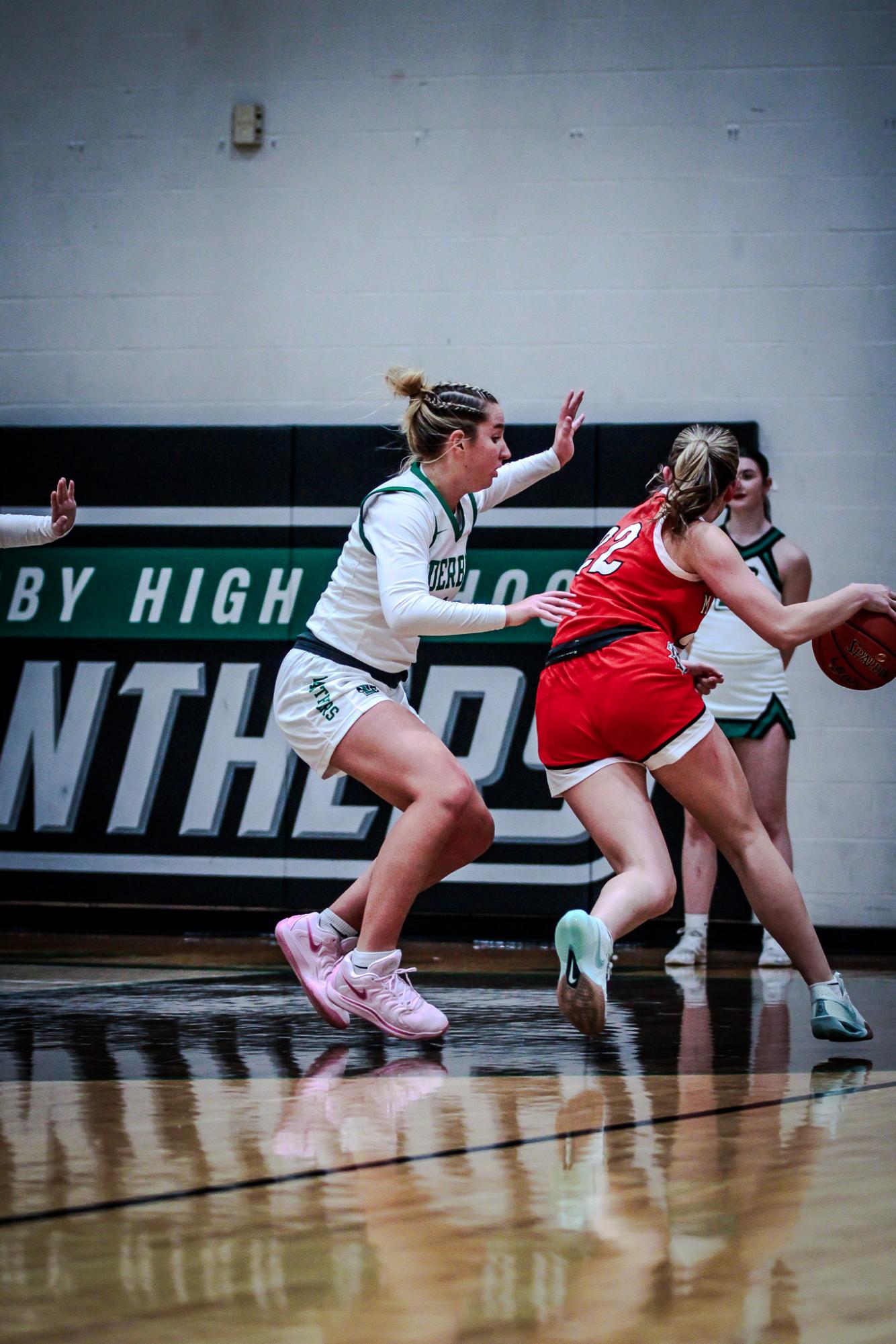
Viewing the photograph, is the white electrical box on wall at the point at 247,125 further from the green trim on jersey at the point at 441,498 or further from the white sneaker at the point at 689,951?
the white sneaker at the point at 689,951

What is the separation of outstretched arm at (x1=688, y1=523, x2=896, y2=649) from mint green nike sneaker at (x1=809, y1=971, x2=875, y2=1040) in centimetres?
76

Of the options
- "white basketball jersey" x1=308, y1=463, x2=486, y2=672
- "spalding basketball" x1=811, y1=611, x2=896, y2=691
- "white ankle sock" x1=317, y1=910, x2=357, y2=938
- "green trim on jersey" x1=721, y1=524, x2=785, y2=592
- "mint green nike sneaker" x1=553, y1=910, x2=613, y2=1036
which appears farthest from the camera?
"green trim on jersey" x1=721, y1=524, x2=785, y2=592

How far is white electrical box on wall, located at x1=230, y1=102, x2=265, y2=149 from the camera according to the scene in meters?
6.57

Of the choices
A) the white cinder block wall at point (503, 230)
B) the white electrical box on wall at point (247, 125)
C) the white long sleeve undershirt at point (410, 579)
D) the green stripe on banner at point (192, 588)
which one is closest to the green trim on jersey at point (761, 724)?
the white cinder block wall at point (503, 230)

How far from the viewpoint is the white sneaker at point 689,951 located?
5.23 metres

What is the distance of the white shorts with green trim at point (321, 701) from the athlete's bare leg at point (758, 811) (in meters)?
2.05

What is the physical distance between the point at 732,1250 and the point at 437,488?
81.9 inches

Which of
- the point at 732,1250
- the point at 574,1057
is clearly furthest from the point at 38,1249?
the point at 574,1057

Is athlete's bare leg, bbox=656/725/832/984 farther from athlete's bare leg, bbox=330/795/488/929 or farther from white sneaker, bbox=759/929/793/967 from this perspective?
white sneaker, bbox=759/929/793/967

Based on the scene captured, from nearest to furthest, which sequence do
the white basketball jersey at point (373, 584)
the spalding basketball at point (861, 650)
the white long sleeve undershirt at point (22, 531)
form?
the spalding basketball at point (861, 650)
the white basketball jersey at point (373, 584)
the white long sleeve undershirt at point (22, 531)

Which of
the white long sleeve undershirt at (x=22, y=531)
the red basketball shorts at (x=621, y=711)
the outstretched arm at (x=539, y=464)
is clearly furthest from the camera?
the white long sleeve undershirt at (x=22, y=531)

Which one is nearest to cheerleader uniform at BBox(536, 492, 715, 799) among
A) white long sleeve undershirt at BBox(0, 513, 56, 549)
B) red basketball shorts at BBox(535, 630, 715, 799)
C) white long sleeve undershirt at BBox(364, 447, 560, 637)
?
red basketball shorts at BBox(535, 630, 715, 799)

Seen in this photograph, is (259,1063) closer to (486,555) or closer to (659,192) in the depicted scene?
(486,555)

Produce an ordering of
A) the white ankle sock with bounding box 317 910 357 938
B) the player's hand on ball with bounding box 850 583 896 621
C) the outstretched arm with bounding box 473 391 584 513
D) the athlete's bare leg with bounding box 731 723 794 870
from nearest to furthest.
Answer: the player's hand on ball with bounding box 850 583 896 621 → the white ankle sock with bounding box 317 910 357 938 → the outstretched arm with bounding box 473 391 584 513 → the athlete's bare leg with bounding box 731 723 794 870
